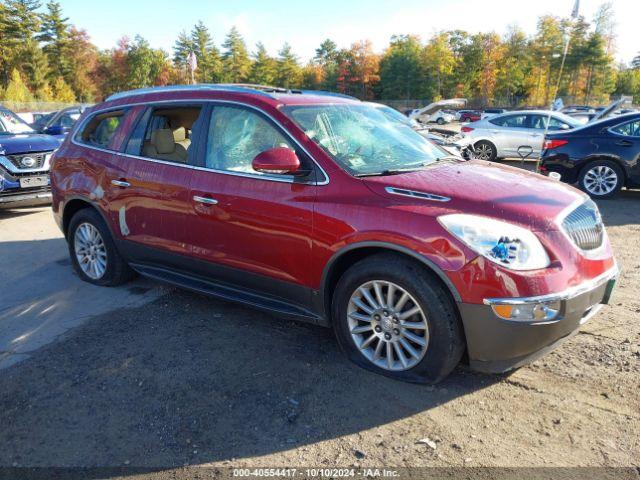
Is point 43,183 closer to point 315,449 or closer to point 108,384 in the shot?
point 108,384

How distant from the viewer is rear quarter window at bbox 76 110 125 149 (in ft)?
16.0

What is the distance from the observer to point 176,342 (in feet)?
12.9

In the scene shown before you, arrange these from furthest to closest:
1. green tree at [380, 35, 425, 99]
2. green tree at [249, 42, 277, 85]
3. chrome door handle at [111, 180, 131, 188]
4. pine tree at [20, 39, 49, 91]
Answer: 1. green tree at [249, 42, 277, 85]
2. green tree at [380, 35, 425, 99]
3. pine tree at [20, 39, 49, 91]
4. chrome door handle at [111, 180, 131, 188]

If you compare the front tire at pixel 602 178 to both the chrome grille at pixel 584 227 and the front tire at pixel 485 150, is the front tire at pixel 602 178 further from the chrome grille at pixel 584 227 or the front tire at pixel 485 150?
the chrome grille at pixel 584 227

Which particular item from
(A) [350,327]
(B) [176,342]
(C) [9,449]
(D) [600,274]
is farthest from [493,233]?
(C) [9,449]

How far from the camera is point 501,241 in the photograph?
285 centimetres

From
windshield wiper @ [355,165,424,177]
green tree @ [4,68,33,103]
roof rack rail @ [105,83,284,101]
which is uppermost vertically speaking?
roof rack rail @ [105,83,284,101]

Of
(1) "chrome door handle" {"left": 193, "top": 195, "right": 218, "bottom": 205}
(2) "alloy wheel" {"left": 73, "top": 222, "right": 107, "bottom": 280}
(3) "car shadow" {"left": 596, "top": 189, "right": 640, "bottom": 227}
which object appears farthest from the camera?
(3) "car shadow" {"left": 596, "top": 189, "right": 640, "bottom": 227}

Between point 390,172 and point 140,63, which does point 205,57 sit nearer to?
point 140,63

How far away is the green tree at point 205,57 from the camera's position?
278 feet

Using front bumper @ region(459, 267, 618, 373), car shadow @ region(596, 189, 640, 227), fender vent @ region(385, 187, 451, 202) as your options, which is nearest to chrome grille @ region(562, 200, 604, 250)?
front bumper @ region(459, 267, 618, 373)

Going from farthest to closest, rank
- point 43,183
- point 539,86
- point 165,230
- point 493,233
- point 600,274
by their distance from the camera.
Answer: point 539,86, point 43,183, point 165,230, point 600,274, point 493,233

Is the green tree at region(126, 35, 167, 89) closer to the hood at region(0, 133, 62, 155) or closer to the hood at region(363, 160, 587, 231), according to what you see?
the hood at region(0, 133, 62, 155)

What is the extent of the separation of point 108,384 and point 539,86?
80.2 meters
